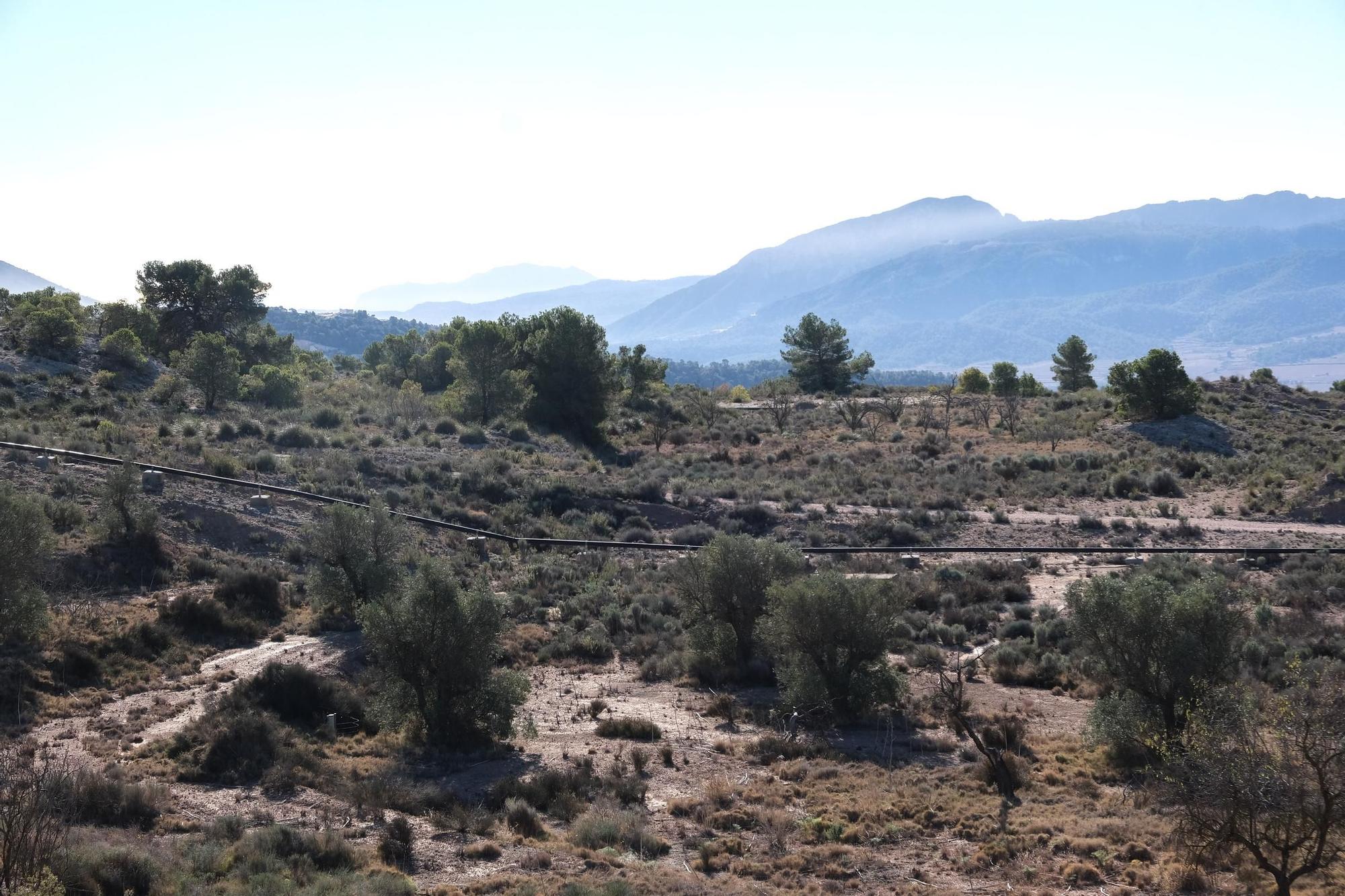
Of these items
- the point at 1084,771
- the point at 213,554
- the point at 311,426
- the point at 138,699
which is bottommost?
the point at 1084,771

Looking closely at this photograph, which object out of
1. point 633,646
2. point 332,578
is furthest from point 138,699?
point 633,646

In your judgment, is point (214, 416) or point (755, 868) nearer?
point (755, 868)

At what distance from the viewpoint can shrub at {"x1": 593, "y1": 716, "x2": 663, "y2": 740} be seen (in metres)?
17.0

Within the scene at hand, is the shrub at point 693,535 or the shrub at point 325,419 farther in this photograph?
the shrub at point 325,419

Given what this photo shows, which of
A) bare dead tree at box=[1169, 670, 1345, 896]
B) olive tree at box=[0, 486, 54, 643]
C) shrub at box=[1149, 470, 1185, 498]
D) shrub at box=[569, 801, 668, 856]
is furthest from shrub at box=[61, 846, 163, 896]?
shrub at box=[1149, 470, 1185, 498]

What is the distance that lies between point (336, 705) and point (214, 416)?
3111 centimetres

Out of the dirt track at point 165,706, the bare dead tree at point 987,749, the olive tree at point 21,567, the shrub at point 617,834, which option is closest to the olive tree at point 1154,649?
the bare dead tree at point 987,749

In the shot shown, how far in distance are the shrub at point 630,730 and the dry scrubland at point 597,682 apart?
0.06 m

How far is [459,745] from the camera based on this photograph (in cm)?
1652

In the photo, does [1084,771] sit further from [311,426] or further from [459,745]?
[311,426]

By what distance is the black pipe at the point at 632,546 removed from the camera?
2925cm

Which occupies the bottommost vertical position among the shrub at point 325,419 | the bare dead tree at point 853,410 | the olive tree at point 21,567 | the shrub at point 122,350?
the olive tree at point 21,567

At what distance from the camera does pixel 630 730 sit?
1706cm

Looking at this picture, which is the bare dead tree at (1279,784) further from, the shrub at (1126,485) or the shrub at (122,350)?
the shrub at (122,350)
